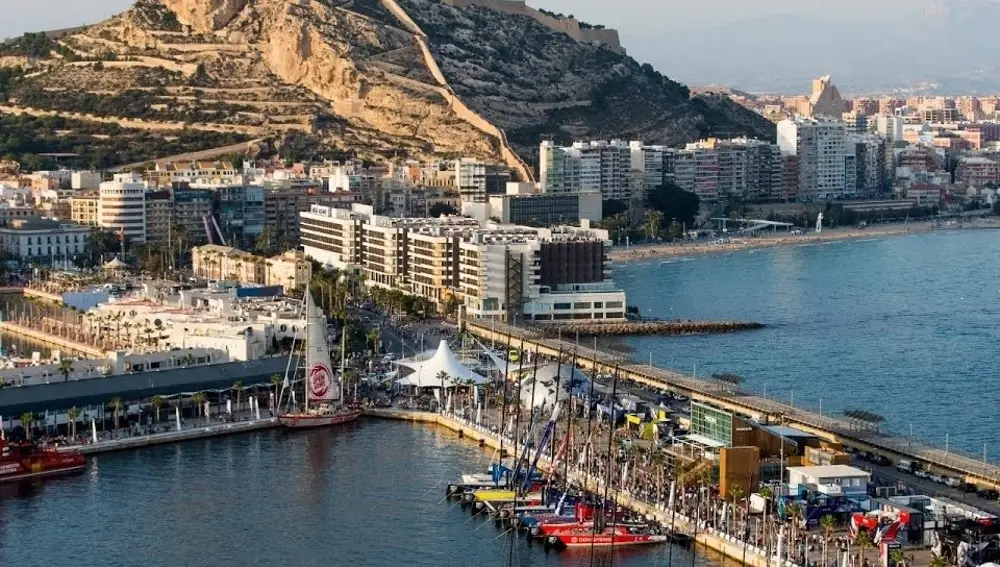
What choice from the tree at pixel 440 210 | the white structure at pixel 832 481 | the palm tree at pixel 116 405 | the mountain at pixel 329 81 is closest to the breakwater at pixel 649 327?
the palm tree at pixel 116 405

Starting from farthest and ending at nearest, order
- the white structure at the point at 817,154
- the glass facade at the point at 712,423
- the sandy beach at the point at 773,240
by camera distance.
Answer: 1. the white structure at the point at 817,154
2. the sandy beach at the point at 773,240
3. the glass facade at the point at 712,423

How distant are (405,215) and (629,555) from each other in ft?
106

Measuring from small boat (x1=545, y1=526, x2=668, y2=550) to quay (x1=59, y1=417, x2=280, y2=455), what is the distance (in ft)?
21.8

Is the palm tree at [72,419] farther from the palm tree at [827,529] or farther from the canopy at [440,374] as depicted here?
the palm tree at [827,529]

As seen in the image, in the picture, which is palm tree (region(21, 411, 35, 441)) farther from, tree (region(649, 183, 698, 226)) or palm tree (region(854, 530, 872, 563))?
tree (region(649, 183, 698, 226))

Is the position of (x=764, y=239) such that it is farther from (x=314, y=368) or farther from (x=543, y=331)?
(x=314, y=368)

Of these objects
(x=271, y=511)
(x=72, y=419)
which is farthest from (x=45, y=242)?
(x=271, y=511)

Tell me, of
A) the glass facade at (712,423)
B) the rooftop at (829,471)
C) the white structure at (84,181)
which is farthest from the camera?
the white structure at (84,181)

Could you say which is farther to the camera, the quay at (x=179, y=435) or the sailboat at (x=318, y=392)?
the sailboat at (x=318, y=392)

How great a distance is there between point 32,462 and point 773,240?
38.9 metres

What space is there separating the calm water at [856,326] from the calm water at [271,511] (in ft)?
21.8

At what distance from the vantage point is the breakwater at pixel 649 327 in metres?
35.3

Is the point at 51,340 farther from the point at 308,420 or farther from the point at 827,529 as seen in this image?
the point at 827,529

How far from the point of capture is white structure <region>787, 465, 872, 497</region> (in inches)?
758
